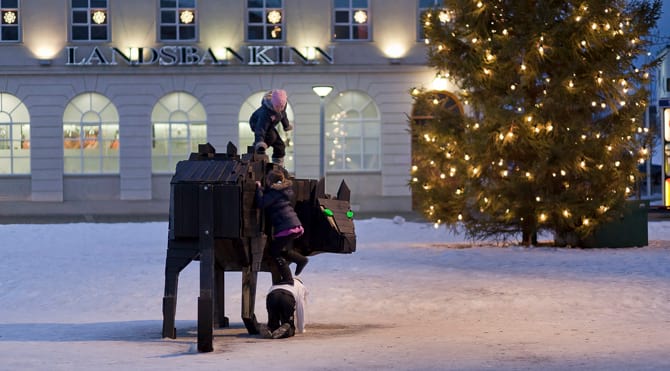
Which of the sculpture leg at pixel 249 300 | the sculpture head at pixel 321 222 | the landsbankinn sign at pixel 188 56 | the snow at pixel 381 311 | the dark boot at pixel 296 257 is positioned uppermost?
the landsbankinn sign at pixel 188 56

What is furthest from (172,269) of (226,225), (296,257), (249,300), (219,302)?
(219,302)

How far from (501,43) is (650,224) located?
9.75 metres

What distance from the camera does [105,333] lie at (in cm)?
1156

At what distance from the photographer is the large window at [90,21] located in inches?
1615

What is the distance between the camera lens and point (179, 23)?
1617 inches

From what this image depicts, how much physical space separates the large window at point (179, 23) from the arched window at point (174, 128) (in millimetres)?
1828

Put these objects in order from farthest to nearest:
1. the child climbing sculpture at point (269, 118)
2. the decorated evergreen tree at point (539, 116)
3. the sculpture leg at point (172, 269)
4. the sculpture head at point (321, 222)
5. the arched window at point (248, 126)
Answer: the arched window at point (248, 126), the decorated evergreen tree at point (539, 116), the child climbing sculpture at point (269, 118), the sculpture head at point (321, 222), the sculpture leg at point (172, 269)

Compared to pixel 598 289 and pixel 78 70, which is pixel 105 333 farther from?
pixel 78 70

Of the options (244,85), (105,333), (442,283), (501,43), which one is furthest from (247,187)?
(244,85)

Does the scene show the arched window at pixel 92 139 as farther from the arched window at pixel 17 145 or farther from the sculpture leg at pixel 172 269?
the sculpture leg at pixel 172 269

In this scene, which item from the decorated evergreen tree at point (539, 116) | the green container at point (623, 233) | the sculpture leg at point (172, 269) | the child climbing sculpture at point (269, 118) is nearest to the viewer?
the sculpture leg at point (172, 269)

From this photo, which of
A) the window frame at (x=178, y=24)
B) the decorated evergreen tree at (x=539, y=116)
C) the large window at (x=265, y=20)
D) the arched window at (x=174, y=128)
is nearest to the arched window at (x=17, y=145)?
the arched window at (x=174, y=128)

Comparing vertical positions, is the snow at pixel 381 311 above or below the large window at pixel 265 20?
below

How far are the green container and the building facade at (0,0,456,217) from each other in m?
18.5
